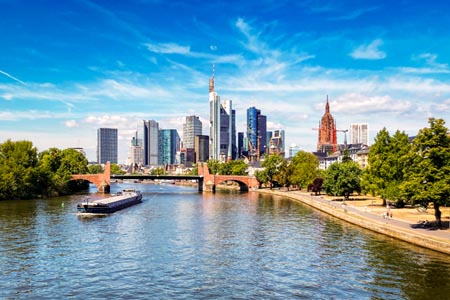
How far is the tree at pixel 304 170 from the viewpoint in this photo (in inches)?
5685

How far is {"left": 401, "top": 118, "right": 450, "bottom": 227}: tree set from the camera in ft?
168

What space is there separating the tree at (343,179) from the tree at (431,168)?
4660 cm

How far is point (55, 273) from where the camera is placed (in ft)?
134

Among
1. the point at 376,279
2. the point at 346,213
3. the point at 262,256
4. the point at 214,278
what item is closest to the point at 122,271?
the point at 214,278

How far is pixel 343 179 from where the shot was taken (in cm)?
10125

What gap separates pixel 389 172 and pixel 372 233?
23.1 meters

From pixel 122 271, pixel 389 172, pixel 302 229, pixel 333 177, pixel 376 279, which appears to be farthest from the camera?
pixel 333 177

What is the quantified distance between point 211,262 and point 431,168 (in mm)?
26925

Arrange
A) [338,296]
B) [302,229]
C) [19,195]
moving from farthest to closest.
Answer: [19,195]
[302,229]
[338,296]

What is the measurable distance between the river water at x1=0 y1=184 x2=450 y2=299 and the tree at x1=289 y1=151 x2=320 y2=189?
71.8 meters

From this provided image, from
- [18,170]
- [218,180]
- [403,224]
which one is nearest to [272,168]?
[218,180]

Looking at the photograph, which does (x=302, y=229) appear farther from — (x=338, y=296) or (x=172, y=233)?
(x=338, y=296)

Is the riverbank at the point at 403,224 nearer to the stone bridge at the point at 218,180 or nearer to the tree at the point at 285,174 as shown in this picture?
the tree at the point at 285,174

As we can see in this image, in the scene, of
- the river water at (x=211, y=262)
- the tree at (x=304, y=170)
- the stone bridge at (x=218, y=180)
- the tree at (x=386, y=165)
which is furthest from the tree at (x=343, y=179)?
the stone bridge at (x=218, y=180)
